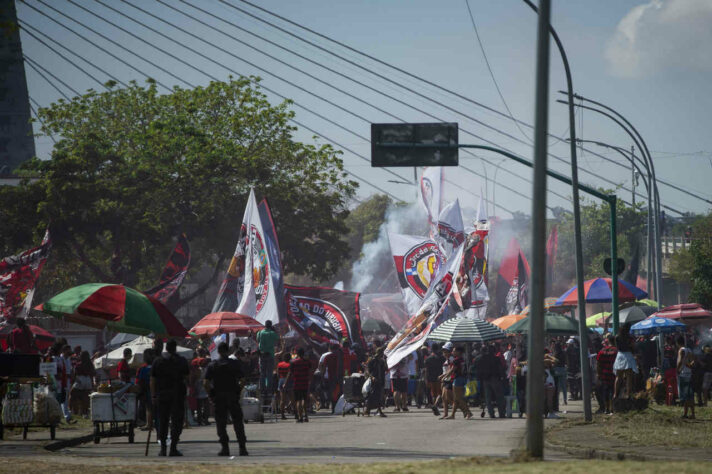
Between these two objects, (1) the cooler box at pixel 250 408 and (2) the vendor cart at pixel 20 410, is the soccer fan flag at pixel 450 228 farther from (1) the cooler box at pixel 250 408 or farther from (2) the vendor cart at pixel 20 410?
(2) the vendor cart at pixel 20 410

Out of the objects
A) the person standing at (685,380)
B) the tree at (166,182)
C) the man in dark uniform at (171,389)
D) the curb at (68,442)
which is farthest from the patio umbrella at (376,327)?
the man in dark uniform at (171,389)

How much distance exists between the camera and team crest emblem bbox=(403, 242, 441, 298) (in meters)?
35.5

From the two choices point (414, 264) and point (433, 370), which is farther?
point (414, 264)

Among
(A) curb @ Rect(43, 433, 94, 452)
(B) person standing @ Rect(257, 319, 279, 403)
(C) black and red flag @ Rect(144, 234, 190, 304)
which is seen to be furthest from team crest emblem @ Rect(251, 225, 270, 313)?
(A) curb @ Rect(43, 433, 94, 452)

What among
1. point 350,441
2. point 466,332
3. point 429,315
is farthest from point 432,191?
point 350,441

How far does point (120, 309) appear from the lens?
18125 mm

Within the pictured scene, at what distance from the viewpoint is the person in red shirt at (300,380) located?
2472cm

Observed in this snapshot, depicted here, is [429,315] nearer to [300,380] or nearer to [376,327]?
[300,380]

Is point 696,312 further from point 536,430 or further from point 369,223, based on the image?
point 369,223

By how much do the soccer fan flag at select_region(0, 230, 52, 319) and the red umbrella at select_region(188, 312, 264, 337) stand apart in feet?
17.7

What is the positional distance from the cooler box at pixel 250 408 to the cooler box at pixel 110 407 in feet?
18.3

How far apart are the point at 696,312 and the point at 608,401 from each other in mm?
11433

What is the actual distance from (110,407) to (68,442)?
35.9 inches

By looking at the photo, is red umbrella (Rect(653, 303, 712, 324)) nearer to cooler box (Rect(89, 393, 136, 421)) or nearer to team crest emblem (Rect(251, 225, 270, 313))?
team crest emblem (Rect(251, 225, 270, 313))
